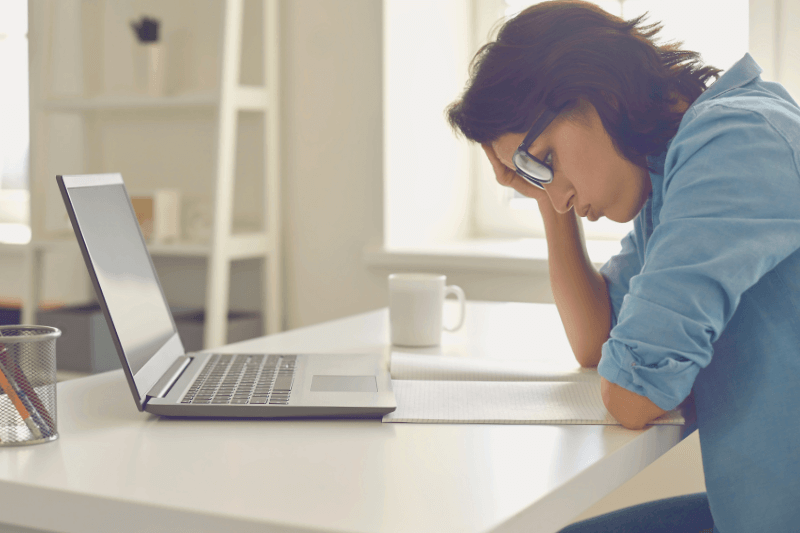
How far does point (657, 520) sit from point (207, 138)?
6.42 ft

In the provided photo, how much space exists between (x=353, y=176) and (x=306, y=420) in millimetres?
1560

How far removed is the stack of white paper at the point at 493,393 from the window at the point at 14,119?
8.43 feet

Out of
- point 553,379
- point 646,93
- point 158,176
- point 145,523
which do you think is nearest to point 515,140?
point 646,93

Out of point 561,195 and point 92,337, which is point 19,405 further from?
point 92,337

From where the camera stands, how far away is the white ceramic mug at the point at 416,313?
115 cm

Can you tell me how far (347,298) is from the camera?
7.57 feet

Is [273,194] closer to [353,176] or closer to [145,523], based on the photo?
[353,176]

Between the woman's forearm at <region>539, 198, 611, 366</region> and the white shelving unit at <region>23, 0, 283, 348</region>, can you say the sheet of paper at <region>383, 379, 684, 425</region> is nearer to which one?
the woman's forearm at <region>539, 198, 611, 366</region>

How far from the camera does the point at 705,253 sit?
2.33ft

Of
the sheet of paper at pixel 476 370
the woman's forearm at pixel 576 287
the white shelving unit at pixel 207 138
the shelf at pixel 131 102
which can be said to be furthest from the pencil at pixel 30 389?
the shelf at pixel 131 102

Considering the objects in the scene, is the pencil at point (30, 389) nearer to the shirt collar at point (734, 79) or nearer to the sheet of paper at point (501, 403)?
the sheet of paper at point (501, 403)

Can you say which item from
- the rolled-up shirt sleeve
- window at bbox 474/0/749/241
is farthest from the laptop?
window at bbox 474/0/749/241

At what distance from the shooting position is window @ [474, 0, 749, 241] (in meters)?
1.97

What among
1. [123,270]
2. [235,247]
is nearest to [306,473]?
[123,270]
